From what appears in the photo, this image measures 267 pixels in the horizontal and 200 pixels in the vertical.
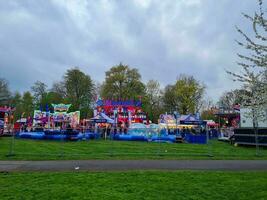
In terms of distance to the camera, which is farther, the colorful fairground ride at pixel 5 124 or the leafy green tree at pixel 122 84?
the leafy green tree at pixel 122 84

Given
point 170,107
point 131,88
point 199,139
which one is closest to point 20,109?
point 131,88

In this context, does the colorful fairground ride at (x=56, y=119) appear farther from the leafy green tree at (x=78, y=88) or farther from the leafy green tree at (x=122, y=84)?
the leafy green tree at (x=122, y=84)

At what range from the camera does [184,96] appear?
7556 centimetres

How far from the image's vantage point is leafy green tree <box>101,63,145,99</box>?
3125 inches

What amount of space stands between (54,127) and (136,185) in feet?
118

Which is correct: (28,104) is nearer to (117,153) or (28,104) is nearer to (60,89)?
(60,89)

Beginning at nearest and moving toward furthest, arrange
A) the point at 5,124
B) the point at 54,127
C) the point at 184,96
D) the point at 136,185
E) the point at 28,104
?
1. the point at 136,185
2. the point at 54,127
3. the point at 5,124
4. the point at 184,96
5. the point at 28,104

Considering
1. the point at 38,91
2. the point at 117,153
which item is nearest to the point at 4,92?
the point at 38,91

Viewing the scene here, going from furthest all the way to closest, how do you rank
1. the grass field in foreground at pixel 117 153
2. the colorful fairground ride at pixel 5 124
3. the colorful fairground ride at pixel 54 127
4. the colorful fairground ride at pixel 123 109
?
the colorful fairground ride at pixel 123 109
the colorful fairground ride at pixel 5 124
the colorful fairground ride at pixel 54 127
the grass field in foreground at pixel 117 153

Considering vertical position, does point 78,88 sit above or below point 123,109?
above

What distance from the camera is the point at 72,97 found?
76.6 meters

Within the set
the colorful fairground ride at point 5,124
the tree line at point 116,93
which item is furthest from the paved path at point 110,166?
the tree line at point 116,93

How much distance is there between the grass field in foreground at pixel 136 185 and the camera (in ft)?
26.2

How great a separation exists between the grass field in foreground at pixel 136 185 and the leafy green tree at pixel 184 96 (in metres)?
64.2
